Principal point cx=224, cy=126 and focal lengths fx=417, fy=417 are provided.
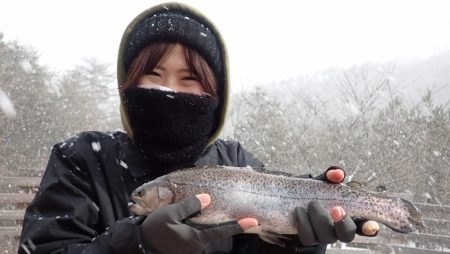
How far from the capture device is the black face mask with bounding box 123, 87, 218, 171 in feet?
7.00

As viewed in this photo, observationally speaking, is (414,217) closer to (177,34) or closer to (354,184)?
(354,184)

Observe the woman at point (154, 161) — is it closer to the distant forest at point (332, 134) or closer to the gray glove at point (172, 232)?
the gray glove at point (172, 232)

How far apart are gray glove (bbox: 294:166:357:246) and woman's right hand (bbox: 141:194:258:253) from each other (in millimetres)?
394

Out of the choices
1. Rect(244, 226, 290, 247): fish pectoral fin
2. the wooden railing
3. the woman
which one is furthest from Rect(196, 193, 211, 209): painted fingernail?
the wooden railing

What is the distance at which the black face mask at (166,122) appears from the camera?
2.13 metres

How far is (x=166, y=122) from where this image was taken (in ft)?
7.14

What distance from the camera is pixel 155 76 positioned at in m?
2.19

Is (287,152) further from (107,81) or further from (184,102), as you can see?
(107,81)

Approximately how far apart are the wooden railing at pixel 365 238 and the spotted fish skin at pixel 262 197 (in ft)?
19.3

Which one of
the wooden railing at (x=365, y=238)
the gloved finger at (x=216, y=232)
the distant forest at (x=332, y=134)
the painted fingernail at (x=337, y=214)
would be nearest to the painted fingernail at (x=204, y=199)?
the gloved finger at (x=216, y=232)

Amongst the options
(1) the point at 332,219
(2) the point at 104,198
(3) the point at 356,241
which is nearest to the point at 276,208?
(1) the point at 332,219

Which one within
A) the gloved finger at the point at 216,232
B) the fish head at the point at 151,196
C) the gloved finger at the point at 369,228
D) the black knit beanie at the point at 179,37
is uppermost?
the black knit beanie at the point at 179,37

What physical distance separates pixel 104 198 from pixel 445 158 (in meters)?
11.7

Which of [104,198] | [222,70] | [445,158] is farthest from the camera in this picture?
[445,158]
